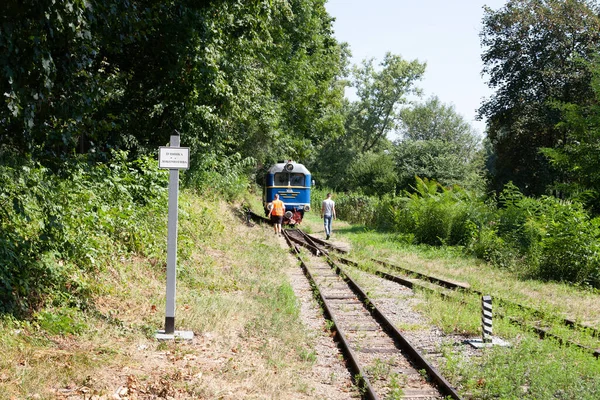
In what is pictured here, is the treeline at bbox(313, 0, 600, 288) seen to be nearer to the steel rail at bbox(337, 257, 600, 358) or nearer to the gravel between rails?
the steel rail at bbox(337, 257, 600, 358)

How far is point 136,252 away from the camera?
10.1m

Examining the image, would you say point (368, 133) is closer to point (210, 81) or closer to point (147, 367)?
point (210, 81)

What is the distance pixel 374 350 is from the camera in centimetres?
794

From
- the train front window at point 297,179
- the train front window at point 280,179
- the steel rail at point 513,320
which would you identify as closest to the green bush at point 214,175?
the train front window at point 280,179

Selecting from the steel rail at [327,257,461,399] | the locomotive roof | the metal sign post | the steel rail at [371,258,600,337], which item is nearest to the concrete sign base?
the metal sign post

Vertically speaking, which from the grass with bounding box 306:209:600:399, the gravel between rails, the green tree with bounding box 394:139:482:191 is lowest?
the gravel between rails

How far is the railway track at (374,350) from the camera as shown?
6.31m

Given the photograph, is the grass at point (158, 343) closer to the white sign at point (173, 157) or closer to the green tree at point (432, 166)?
the white sign at point (173, 157)

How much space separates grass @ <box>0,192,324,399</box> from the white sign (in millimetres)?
2012

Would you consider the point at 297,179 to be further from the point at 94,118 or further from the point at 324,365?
→ the point at 324,365

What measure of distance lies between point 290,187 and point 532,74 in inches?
690

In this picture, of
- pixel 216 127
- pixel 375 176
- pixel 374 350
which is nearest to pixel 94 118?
pixel 374 350

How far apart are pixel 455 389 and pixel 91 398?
3.84m

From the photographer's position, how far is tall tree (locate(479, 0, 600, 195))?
32656 millimetres
